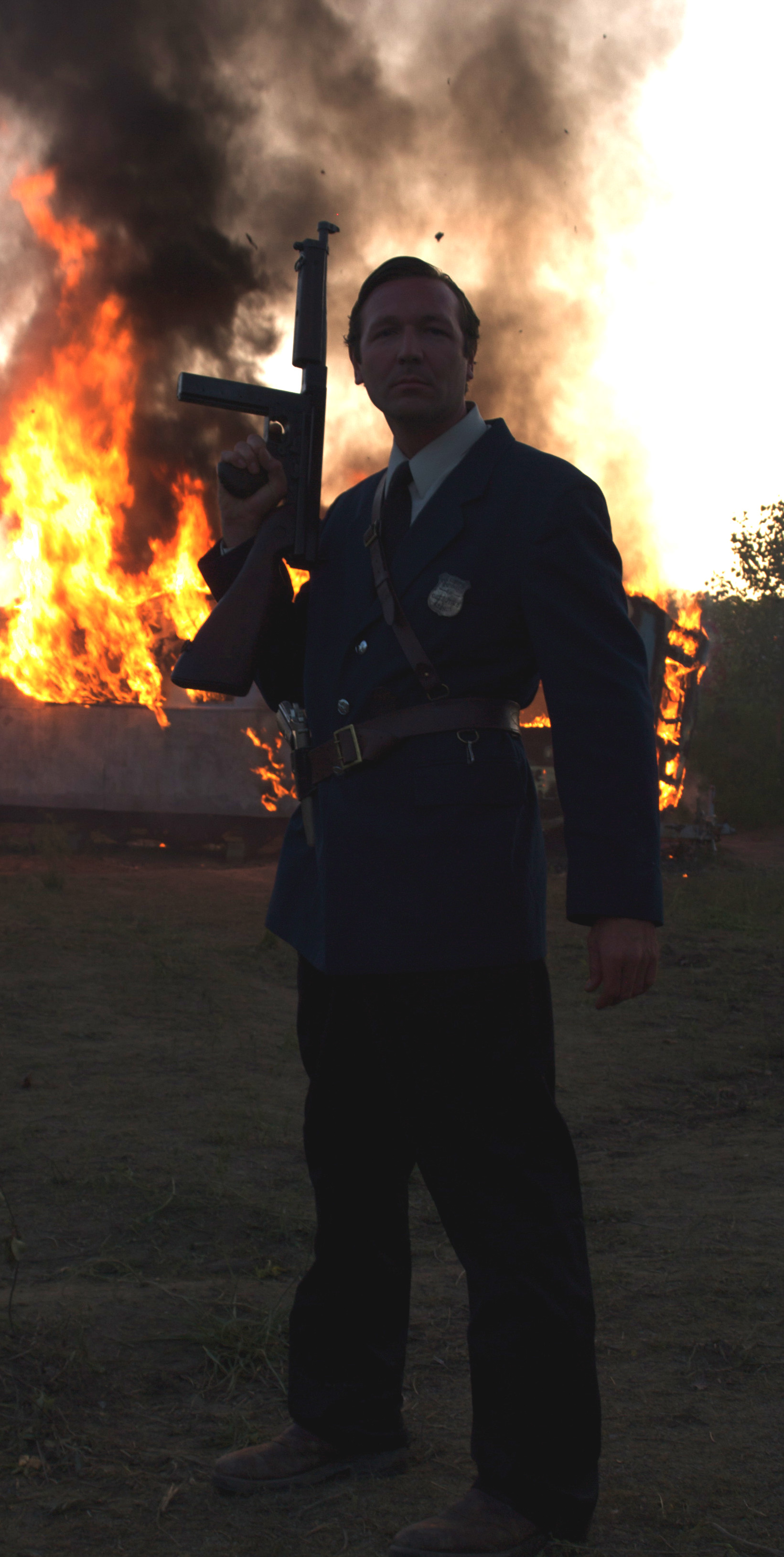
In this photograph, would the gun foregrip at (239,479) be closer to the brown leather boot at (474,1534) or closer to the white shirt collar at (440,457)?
the white shirt collar at (440,457)

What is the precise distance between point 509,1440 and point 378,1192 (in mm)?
464

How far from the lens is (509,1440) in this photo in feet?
6.00

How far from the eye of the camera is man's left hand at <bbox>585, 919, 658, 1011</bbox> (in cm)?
182

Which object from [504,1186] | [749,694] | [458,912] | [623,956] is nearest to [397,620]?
[458,912]

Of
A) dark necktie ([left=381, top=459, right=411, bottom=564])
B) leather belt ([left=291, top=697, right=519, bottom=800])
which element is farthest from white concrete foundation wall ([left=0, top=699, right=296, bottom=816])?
leather belt ([left=291, top=697, right=519, bottom=800])

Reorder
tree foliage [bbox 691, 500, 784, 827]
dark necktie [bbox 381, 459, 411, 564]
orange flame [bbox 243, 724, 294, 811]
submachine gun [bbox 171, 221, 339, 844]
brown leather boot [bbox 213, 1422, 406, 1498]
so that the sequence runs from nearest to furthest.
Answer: brown leather boot [bbox 213, 1422, 406, 1498] < dark necktie [bbox 381, 459, 411, 564] < submachine gun [bbox 171, 221, 339, 844] < orange flame [bbox 243, 724, 294, 811] < tree foliage [bbox 691, 500, 784, 827]

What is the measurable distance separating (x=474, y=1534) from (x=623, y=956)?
0.95m

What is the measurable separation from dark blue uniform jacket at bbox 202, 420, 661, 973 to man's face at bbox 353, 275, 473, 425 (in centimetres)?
12

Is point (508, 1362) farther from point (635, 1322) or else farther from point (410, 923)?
point (635, 1322)

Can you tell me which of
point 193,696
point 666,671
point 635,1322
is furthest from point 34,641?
point 635,1322

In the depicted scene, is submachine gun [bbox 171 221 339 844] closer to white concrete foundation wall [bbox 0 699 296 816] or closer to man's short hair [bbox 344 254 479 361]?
man's short hair [bbox 344 254 479 361]

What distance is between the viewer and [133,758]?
13.6m

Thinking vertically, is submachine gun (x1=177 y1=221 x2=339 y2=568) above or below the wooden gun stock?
above

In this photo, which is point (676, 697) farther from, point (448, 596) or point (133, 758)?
point (448, 596)
